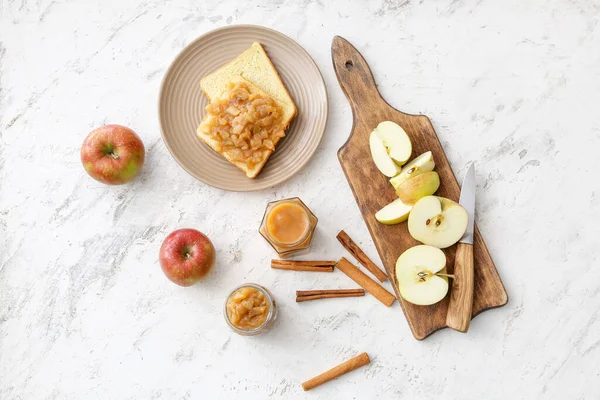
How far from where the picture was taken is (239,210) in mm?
2584

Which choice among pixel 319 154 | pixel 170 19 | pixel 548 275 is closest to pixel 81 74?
pixel 170 19

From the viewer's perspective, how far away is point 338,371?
8.10 ft

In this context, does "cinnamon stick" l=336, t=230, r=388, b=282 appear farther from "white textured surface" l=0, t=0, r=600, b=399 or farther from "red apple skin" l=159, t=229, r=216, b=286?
"red apple skin" l=159, t=229, r=216, b=286

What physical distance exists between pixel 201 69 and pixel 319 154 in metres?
0.61

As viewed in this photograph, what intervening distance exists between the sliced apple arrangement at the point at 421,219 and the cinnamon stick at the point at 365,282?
0.08 m

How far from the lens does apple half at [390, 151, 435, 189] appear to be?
2426 mm

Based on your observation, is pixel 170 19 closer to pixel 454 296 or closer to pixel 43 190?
pixel 43 190

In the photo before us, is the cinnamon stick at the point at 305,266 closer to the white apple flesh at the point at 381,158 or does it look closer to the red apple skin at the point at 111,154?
the white apple flesh at the point at 381,158

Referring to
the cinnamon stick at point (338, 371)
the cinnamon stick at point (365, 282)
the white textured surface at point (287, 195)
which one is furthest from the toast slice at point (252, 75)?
the cinnamon stick at point (338, 371)

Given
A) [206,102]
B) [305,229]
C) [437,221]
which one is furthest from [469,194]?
[206,102]

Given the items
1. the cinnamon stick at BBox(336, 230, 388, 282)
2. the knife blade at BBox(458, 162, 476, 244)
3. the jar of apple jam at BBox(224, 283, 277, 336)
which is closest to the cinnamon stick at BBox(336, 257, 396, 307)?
the cinnamon stick at BBox(336, 230, 388, 282)

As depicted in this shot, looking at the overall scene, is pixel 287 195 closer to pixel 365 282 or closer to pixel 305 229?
pixel 305 229

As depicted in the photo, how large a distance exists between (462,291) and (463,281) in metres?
0.04

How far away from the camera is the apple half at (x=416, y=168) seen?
2.43 meters
